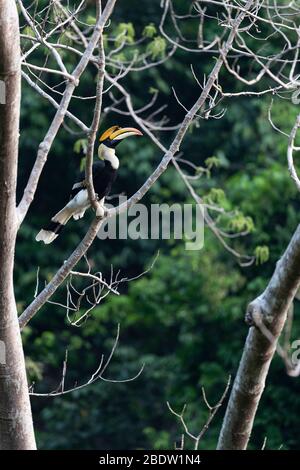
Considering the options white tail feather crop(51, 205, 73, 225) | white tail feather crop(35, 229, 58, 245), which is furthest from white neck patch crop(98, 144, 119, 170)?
white tail feather crop(35, 229, 58, 245)

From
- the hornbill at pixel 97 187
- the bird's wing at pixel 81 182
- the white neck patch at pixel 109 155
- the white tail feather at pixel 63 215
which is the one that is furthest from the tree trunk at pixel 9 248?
the white neck patch at pixel 109 155

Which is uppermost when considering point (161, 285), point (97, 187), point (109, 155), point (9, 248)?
point (109, 155)

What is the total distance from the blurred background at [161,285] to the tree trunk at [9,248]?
321 cm

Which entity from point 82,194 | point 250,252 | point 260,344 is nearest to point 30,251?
point 250,252

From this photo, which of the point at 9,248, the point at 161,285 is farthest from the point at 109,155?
the point at 161,285

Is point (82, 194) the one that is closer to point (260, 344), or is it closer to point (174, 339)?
point (260, 344)

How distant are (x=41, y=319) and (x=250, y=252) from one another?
3381 mm

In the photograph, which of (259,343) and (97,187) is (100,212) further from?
(97,187)

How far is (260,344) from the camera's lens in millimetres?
3053

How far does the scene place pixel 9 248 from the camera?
2.78 m

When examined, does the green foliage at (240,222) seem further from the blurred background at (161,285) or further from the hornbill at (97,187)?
the hornbill at (97,187)

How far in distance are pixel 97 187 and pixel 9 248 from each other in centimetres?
220

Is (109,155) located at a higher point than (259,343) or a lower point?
higher

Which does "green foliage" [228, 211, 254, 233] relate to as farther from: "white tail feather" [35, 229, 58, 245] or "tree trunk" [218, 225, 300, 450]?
"tree trunk" [218, 225, 300, 450]
